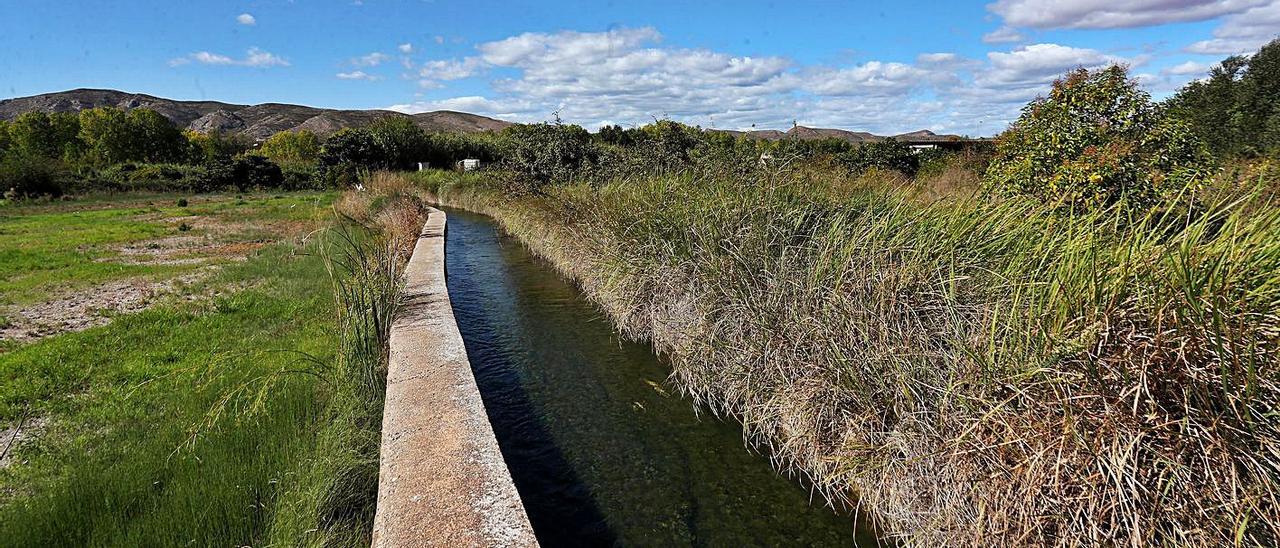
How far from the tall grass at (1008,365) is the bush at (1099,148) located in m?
1.88

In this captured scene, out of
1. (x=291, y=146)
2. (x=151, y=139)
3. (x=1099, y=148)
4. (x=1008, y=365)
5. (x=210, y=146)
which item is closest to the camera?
(x=1008, y=365)

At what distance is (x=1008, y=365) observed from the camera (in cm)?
228

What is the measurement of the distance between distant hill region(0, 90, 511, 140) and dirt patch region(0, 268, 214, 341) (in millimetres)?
92565

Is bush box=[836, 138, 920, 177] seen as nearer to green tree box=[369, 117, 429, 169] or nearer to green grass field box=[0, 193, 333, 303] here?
green grass field box=[0, 193, 333, 303]

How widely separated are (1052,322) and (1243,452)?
2.16 feet

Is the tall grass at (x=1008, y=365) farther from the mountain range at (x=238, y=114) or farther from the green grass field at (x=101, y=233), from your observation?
the mountain range at (x=238, y=114)

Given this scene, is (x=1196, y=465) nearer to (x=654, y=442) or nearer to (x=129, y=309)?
(x=654, y=442)

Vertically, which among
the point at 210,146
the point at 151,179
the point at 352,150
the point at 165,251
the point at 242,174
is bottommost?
the point at 165,251

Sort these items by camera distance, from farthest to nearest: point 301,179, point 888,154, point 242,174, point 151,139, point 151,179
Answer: point 151,139 < point 301,179 < point 242,174 < point 151,179 < point 888,154

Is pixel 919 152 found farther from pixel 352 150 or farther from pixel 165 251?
pixel 352 150

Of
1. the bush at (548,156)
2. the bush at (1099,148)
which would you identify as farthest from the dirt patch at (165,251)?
the bush at (1099,148)

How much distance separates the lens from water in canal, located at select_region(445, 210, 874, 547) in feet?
9.98

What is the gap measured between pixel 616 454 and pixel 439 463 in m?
1.27

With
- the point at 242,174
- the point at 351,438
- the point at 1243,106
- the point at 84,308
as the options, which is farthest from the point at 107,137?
the point at 1243,106
